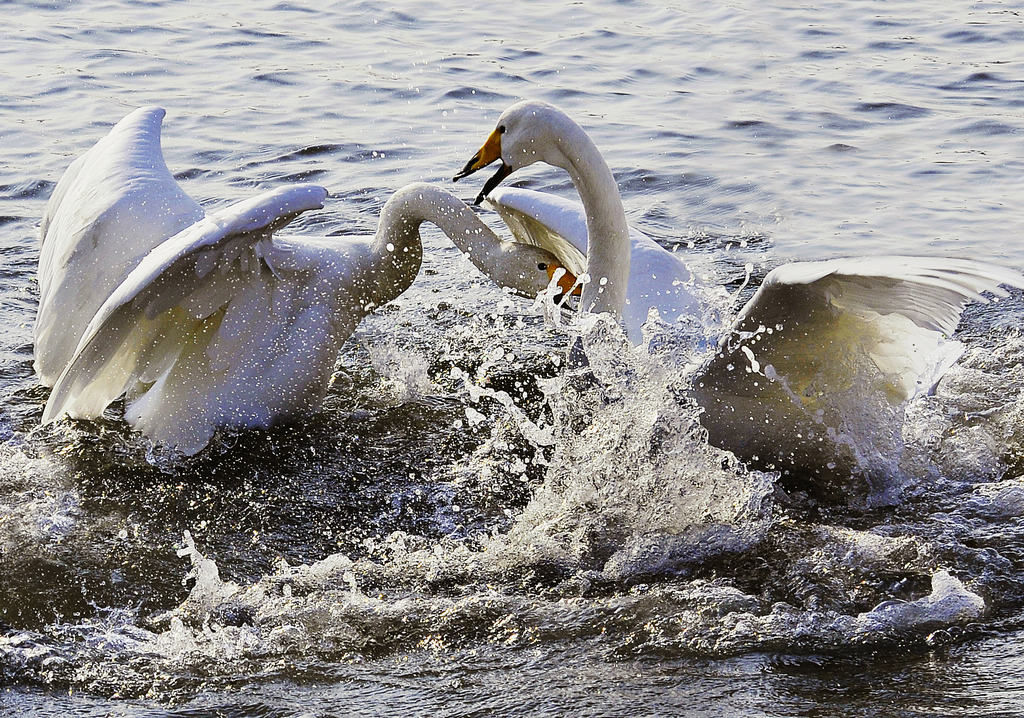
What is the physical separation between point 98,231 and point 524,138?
2084 millimetres

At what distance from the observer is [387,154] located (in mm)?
9391

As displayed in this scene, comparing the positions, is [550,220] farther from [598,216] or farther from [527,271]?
[598,216]

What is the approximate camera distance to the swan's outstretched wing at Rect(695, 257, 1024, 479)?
13.5 feet

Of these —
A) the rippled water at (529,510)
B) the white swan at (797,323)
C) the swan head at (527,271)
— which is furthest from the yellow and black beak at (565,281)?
the rippled water at (529,510)

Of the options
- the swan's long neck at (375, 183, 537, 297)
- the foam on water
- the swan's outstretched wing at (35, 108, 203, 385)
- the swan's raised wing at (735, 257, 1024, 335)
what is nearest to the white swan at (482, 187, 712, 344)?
the swan's long neck at (375, 183, 537, 297)

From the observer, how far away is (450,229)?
583 centimetres

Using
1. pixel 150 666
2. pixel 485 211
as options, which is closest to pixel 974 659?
pixel 150 666

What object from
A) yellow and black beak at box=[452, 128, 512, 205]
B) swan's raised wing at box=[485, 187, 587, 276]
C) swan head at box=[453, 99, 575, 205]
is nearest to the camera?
swan head at box=[453, 99, 575, 205]

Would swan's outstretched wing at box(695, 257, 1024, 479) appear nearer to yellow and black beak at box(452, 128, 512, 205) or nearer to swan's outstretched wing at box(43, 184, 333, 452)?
yellow and black beak at box(452, 128, 512, 205)

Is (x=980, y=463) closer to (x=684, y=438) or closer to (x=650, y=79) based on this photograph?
(x=684, y=438)

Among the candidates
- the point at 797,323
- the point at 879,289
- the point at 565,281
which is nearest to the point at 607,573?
the point at 797,323

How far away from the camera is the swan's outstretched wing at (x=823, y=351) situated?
4.12 metres

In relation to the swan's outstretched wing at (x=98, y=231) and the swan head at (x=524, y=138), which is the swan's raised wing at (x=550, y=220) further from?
the swan's outstretched wing at (x=98, y=231)

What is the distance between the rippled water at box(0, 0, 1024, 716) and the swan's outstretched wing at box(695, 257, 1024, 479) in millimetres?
192
